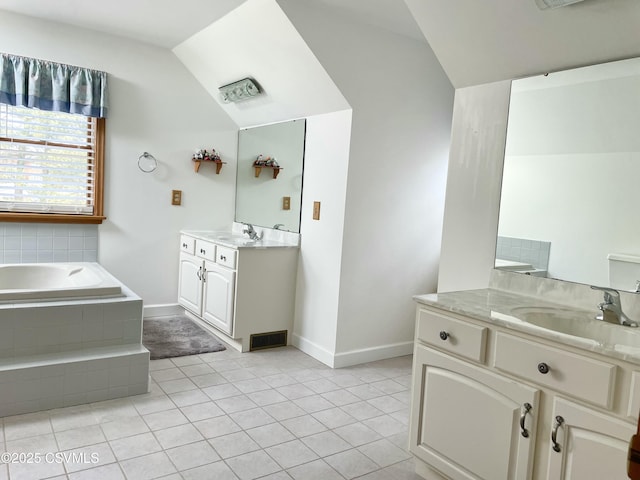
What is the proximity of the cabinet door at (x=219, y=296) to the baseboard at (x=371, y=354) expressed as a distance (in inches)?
33.6

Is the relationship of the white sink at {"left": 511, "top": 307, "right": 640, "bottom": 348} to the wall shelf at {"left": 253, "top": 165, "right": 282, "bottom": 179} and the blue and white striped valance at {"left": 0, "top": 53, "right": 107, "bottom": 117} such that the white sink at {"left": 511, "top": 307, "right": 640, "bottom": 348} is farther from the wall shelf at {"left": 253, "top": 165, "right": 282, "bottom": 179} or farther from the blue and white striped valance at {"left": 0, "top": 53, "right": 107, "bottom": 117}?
the blue and white striped valance at {"left": 0, "top": 53, "right": 107, "bottom": 117}

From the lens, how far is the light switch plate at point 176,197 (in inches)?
174

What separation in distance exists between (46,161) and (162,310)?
1.59 metres

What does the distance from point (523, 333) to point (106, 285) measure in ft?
7.79

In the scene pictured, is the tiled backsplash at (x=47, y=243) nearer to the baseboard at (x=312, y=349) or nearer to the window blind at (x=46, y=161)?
the window blind at (x=46, y=161)

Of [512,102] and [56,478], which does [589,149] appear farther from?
[56,478]

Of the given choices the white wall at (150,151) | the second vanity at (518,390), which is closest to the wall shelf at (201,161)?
the white wall at (150,151)

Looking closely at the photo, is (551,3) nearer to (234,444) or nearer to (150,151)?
(234,444)

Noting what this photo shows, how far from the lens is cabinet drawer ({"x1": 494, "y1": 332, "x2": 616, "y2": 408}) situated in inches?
56.9

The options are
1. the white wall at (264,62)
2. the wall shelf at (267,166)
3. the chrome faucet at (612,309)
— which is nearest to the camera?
the chrome faucet at (612,309)

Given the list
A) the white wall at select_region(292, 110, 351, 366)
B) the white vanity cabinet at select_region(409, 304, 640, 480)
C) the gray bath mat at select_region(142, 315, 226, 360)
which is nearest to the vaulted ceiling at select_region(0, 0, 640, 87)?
the white wall at select_region(292, 110, 351, 366)

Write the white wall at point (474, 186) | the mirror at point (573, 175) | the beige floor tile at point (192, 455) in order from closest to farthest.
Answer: the mirror at point (573, 175)
the beige floor tile at point (192, 455)
the white wall at point (474, 186)

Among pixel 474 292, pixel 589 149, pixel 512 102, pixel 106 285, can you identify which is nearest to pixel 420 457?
pixel 474 292

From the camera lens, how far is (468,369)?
6.07 feet
